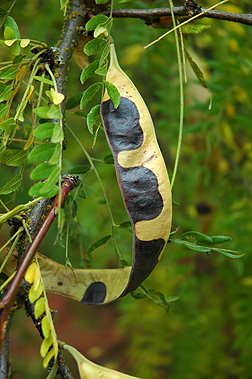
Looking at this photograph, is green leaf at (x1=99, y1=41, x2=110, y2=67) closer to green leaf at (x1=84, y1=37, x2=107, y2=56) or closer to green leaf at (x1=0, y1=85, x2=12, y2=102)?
green leaf at (x1=84, y1=37, x2=107, y2=56)

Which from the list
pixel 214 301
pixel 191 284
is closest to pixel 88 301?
pixel 191 284

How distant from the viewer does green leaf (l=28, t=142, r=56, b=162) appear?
493mm

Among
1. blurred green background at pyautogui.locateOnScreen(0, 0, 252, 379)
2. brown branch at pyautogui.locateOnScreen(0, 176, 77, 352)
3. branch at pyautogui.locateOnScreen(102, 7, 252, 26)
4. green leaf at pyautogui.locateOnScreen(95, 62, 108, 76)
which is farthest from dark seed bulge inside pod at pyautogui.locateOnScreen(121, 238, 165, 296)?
blurred green background at pyautogui.locateOnScreen(0, 0, 252, 379)

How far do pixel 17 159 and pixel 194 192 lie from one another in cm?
111

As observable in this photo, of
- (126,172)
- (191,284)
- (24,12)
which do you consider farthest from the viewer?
(24,12)

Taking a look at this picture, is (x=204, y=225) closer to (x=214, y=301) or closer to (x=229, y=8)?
(x=214, y=301)

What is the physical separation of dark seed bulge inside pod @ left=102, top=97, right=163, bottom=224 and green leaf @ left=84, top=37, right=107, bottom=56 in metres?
0.08

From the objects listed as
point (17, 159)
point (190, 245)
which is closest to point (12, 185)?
point (17, 159)

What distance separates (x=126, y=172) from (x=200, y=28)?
252 mm

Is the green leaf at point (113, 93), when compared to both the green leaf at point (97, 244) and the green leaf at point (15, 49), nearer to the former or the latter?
the green leaf at point (15, 49)

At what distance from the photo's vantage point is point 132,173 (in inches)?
20.6

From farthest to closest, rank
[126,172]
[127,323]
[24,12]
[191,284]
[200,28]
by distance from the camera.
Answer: [127,323], [24,12], [191,284], [200,28], [126,172]

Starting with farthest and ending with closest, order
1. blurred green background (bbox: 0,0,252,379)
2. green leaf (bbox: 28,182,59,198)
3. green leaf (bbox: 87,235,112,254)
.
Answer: blurred green background (bbox: 0,0,252,379)
green leaf (bbox: 87,235,112,254)
green leaf (bbox: 28,182,59,198)

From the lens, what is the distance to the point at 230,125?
53.7 inches
